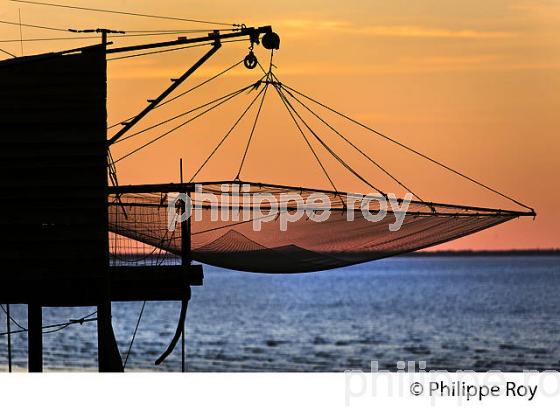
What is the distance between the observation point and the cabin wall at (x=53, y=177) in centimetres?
1320

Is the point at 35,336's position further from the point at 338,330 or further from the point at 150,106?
the point at 338,330

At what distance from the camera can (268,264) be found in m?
15.2

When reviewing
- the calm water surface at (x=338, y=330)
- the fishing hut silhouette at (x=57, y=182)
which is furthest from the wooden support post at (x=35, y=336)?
the calm water surface at (x=338, y=330)

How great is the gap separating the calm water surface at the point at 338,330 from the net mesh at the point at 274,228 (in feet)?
83.4

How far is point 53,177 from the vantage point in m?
13.3

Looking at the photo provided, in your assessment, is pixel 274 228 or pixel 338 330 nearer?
pixel 274 228

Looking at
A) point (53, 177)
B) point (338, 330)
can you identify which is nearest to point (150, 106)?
point (53, 177)

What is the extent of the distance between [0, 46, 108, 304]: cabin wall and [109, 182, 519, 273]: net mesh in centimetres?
112

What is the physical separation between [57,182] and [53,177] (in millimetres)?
63

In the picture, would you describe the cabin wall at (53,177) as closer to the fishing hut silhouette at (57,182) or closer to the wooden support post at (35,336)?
the fishing hut silhouette at (57,182)

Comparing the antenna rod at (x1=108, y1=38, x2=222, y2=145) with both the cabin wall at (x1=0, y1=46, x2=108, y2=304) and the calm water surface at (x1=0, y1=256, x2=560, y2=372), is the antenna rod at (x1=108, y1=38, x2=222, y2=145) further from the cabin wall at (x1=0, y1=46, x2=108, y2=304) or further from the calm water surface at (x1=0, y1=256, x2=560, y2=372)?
the calm water surface at (x1=0, y1=256, x2=560, y2=372)

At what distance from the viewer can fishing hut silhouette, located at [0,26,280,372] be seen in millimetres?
13195

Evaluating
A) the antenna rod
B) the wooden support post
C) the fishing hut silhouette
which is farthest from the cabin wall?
the wooden support post
